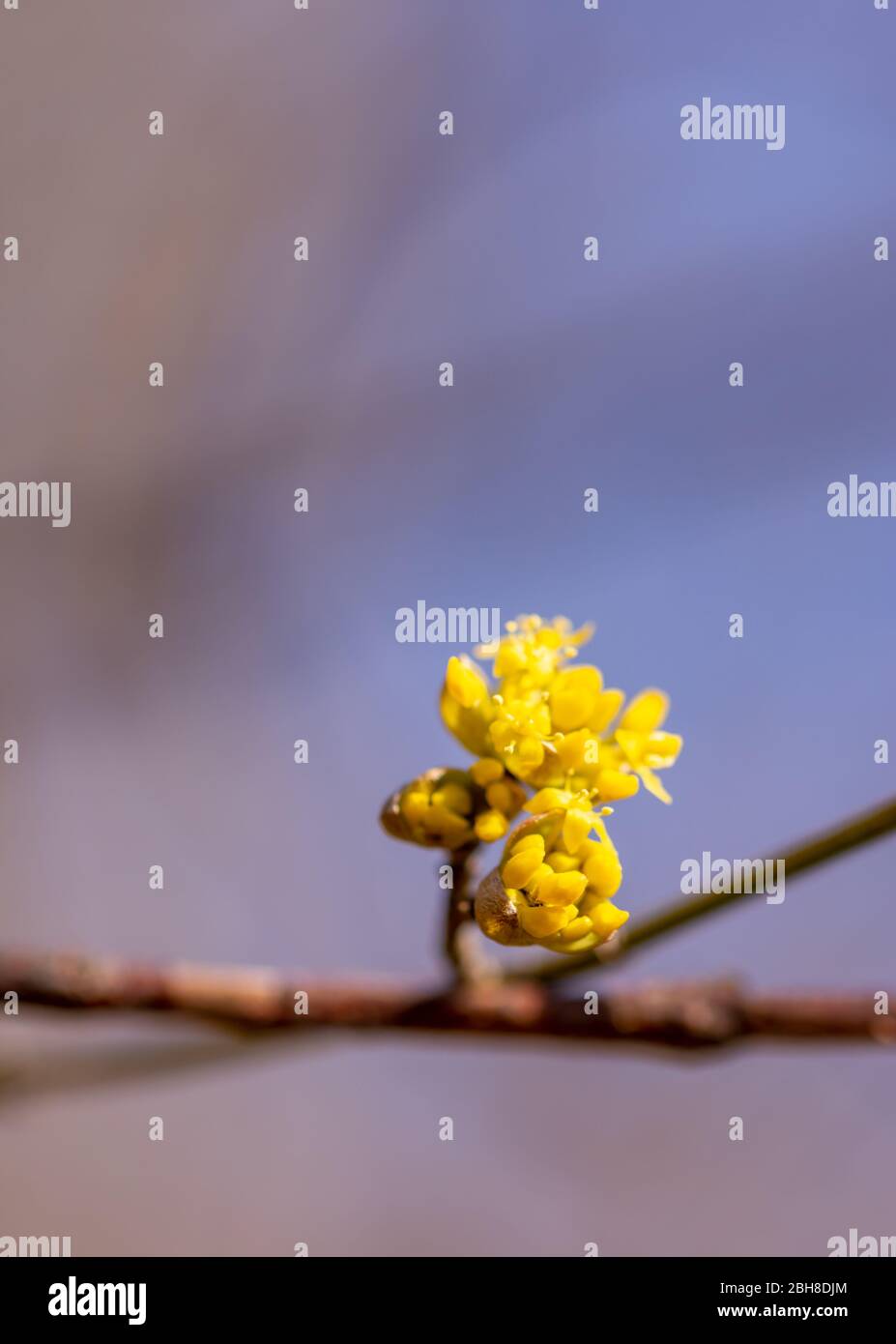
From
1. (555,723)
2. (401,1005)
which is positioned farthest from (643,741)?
(401,1005)

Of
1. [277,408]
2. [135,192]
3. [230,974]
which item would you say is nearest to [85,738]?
[277,408]

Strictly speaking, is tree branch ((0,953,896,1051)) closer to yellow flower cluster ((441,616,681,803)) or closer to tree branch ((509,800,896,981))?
tree branch ((509,800,896,981))

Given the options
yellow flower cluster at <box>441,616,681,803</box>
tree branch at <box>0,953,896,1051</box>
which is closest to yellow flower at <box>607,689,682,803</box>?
yellow flower cluster at <box>441,616,681,803</box>

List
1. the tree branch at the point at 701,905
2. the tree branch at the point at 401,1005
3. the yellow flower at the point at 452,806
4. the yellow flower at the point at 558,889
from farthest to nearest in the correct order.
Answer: the tree branch at the point at 401,1005 < the yellow flower at the point at 452,806 < the yellow flower at the point at 558,889 < the tree branch at the point at 701,905

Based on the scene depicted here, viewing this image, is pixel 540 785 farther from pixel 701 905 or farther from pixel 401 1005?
pixel 401 1005

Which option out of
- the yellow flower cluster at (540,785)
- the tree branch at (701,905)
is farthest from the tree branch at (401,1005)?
the yellow flower cluster at (540,785)

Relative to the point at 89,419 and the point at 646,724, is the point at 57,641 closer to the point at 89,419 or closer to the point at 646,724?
the point at 89,419

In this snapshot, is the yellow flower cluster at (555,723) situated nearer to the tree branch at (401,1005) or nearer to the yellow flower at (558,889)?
the yellow flower at (558,889)
